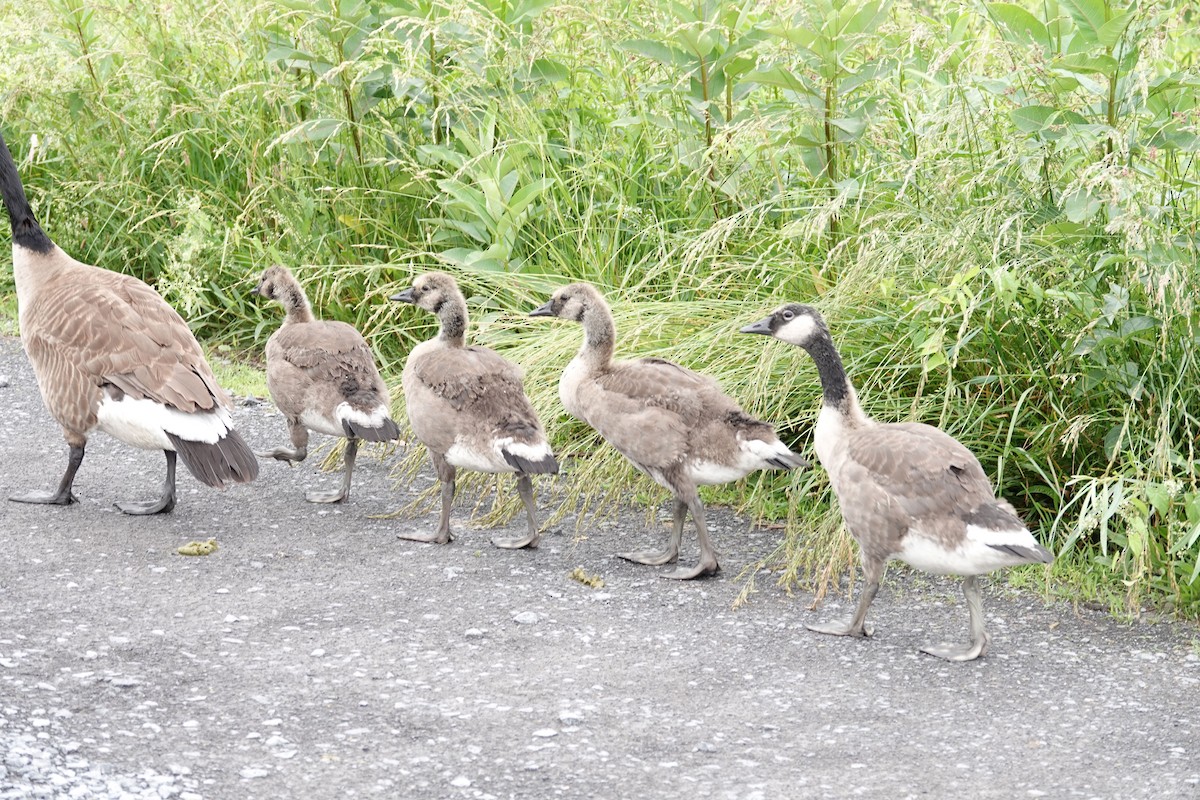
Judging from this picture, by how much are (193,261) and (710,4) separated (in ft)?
14.2

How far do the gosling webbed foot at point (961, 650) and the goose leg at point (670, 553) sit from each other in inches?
51.6

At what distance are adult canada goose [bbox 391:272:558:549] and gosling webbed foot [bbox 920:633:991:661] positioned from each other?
70.3 inches

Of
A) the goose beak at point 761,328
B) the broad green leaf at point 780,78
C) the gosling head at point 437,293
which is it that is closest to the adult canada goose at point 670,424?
the goose beak at point 761,328

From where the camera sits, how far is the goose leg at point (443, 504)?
658 cm

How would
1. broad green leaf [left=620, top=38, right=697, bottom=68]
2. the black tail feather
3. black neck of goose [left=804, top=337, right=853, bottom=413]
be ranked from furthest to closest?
broad green leaf [left=620, top=38, right=697, bottom=68] < the black tail feather < black neck of goose [left=804, top=337, right=853, bottom=413]

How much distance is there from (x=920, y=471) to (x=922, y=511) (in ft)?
0.50

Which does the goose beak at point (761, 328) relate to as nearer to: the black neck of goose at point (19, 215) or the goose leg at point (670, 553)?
the goose leg at point (670, 553)

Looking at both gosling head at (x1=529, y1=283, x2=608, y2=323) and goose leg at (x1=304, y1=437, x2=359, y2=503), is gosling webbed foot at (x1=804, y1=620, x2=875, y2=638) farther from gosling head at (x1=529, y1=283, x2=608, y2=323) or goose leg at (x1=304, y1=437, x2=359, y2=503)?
goose leg at (x1=304, y1=437, x2=359, y2=503)

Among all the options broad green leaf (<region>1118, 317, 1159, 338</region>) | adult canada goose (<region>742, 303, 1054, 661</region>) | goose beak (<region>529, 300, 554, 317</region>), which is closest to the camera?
adult canada goose (<region>742, 303, 1054, 661</region>)

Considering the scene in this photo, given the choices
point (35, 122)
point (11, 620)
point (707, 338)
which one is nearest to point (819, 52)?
point (707, 338)

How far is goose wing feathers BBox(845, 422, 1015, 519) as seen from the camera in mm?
5281

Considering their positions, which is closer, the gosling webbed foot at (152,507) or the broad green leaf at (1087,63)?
the broad green leaf at (1087,63)

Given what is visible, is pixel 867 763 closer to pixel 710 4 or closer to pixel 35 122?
pixel 710 4

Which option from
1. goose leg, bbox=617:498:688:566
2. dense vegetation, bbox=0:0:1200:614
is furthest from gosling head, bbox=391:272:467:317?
goose leg, bbox=617:498:688:566
